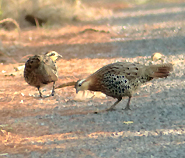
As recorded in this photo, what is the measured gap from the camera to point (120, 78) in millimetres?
4676

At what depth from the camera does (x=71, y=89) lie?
633 cm

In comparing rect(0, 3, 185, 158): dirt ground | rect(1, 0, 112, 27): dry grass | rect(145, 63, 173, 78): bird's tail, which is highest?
rect(1, 0, 112, 27): dry grass

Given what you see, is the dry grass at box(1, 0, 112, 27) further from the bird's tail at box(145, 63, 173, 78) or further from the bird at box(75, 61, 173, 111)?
the bird's tail at box(145, 63, 173, 78)

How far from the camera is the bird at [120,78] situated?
15.4 ft

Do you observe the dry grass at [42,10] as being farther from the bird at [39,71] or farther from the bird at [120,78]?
the bird at [120,78]

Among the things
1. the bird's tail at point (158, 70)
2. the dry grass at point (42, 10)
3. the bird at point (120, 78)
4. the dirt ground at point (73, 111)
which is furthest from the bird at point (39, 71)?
the dry grass at point (42, 10)

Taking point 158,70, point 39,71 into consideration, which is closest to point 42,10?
point 39,71

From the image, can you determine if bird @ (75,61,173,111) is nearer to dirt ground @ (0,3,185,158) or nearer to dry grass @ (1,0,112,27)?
dirt ground @ (0,3,185,158)

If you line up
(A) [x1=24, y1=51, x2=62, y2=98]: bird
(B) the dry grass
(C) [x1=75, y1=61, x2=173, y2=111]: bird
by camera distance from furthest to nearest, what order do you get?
(B) the dry grass, (A) [x1=24, y1=51, x2=62, y2=98]: bird, (C) [x1=75, y1=61, x2=173, y2=111]: bird

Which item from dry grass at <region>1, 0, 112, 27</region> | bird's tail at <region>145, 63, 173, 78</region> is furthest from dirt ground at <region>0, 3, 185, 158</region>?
dry grass at <region>1, 0, 112, 27</region>

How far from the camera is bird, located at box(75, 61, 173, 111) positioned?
15.4ft

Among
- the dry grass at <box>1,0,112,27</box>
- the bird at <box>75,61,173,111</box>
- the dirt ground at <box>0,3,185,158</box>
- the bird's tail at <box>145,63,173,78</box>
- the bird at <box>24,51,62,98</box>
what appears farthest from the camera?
the dry grass at <box>1,0,112,27</box>

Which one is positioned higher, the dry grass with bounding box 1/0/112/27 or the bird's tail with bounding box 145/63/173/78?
the dry grass with bounding box 1/0/112/27

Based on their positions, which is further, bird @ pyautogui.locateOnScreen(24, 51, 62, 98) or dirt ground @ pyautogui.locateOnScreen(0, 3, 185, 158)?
bird @ pyautogui.locateOnScreen(24, 51, 62, 98)
